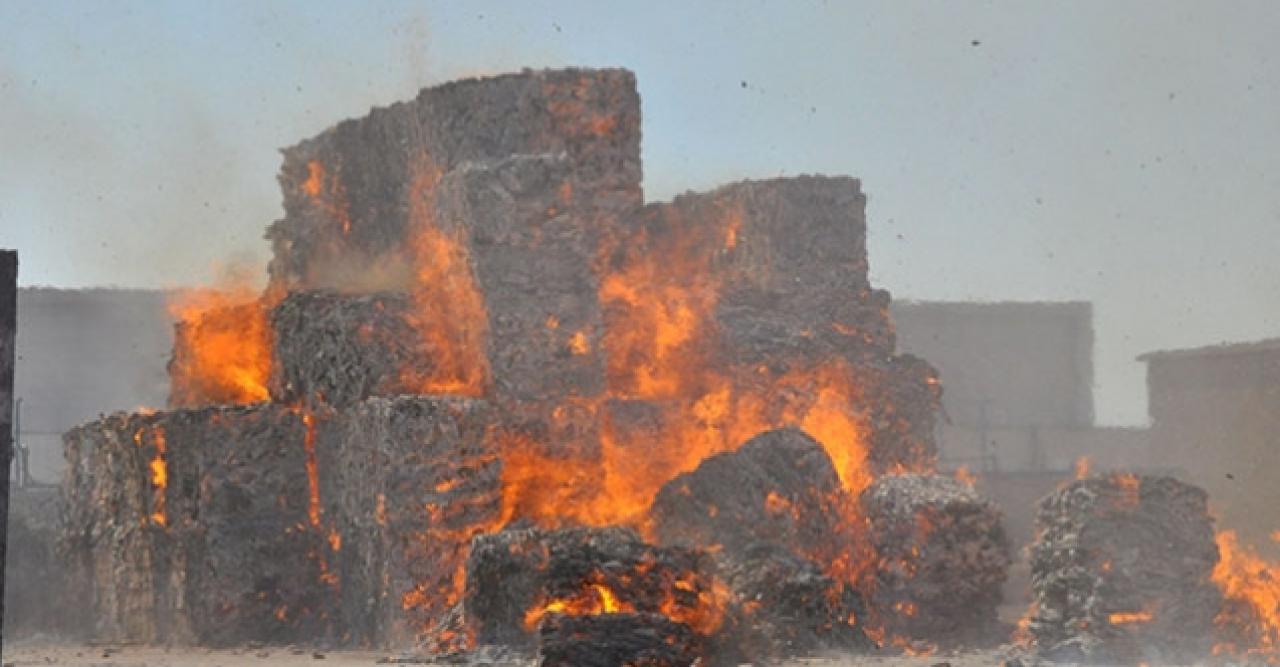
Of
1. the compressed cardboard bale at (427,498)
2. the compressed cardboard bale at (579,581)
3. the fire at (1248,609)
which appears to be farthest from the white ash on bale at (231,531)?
the fire at (1248,609)

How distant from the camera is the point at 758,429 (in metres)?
30.9

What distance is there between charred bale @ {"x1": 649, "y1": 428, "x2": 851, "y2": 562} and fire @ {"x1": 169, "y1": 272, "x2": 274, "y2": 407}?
273 inches

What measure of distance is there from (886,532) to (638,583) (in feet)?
20.1

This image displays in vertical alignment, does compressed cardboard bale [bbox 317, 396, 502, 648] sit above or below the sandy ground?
above

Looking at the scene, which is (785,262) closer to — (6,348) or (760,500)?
(760,500)

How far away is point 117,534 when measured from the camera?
3119 cm

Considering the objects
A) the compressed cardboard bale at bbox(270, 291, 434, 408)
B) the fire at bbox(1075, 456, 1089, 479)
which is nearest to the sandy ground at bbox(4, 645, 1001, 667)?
the fire at bbox(1075, 456, 1089, 479)

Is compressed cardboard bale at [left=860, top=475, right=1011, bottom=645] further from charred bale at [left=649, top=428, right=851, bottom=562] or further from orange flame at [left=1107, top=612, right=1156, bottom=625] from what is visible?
orange flame at [left=1107, top=612, right=1156, bottom=625]

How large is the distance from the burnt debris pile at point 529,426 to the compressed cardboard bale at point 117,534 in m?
0.05

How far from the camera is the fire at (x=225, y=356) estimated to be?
3194 centimetres

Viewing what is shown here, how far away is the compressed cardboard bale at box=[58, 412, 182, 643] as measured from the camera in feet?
99.0

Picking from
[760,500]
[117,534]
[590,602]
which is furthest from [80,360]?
[590,602]

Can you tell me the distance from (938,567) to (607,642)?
294 inches

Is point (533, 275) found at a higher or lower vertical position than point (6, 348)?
higher
